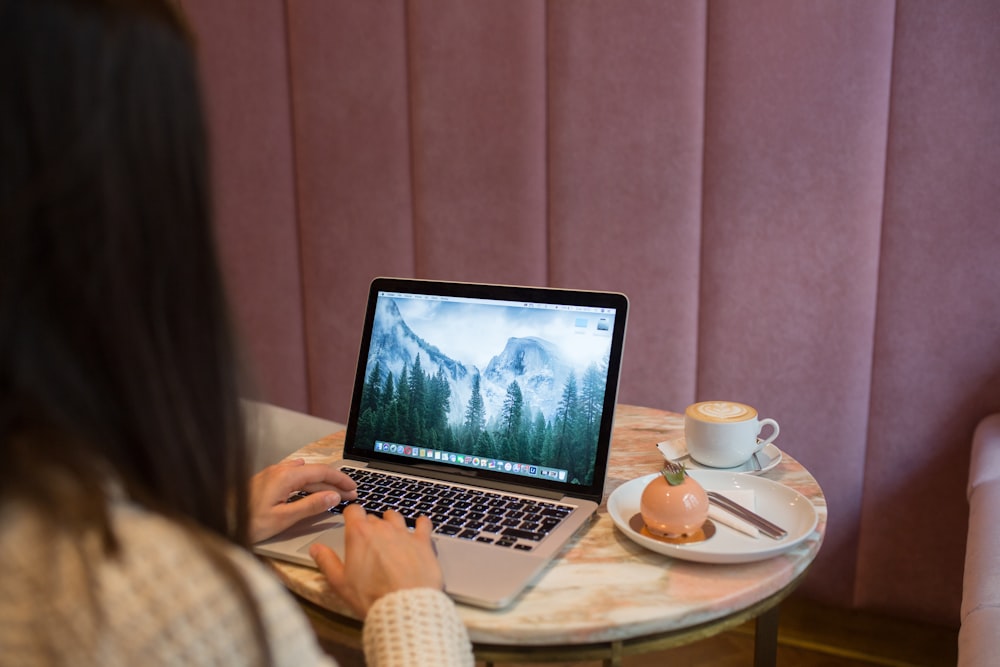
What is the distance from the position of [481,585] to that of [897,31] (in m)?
1.42

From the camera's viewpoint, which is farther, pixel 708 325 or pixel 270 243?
pixel 270 243

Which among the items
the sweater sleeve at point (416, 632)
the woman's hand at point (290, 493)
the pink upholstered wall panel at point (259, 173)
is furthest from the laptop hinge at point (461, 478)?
the pink upholstered wall panel at point (259, 173)

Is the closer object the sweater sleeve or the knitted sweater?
the knitted sweater

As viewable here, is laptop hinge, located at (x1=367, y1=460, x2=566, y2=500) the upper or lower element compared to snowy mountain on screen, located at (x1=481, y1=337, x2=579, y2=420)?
lower

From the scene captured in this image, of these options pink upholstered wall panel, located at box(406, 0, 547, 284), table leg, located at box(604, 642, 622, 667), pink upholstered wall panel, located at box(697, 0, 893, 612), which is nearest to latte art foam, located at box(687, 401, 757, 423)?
table leg, located at box(604, 642, 622, 667)

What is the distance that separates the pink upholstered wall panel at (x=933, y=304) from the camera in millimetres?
1633

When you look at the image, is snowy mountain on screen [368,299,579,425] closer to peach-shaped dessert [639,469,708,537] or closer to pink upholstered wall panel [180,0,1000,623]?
peach-shaped dessert [639,469,708,537]

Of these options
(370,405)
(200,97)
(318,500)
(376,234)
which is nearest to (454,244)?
(376,234)

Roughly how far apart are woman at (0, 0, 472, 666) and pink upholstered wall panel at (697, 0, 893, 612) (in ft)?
4.80

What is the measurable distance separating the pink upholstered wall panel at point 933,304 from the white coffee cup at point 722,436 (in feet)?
2.33

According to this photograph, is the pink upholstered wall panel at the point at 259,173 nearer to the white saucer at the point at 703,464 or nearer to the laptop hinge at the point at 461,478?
the laptop hinge at the point at 461,478

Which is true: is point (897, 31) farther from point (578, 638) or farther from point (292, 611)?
point (292, 611)

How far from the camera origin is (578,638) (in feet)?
2.73

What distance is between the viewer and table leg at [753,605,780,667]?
116 centimetres
